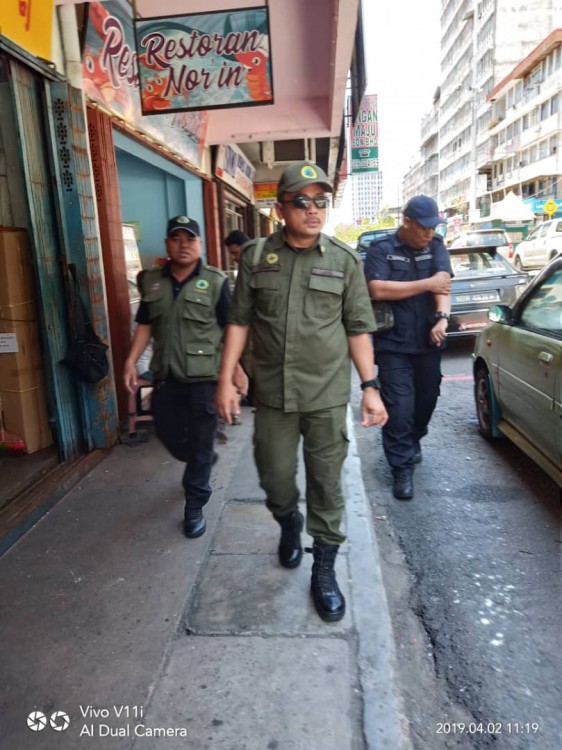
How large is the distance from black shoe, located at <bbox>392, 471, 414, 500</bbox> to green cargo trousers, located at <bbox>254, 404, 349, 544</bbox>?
4.72ft

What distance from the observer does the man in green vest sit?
3270 millimetres

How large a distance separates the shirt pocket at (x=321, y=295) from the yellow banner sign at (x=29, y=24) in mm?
2194

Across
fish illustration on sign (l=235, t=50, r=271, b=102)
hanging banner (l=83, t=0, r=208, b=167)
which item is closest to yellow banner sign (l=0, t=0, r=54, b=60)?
hanging banner (l=83, t=0, r=208, b=167)

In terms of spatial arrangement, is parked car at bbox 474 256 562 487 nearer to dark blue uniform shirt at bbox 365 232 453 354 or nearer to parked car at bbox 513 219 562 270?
dark blue uniform shirt at bbox 365 232 453 354

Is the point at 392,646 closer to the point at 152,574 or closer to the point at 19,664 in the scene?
the point at 152,574

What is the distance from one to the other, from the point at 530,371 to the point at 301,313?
2019 millimetres

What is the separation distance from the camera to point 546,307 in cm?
380

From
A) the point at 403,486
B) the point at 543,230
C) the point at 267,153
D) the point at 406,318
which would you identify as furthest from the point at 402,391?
the point at 543,230

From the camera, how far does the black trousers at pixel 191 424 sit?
10.9 ft

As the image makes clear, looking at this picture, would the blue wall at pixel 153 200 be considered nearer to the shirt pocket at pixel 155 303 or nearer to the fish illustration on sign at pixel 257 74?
the fish illustration on sign at pixel 257 74

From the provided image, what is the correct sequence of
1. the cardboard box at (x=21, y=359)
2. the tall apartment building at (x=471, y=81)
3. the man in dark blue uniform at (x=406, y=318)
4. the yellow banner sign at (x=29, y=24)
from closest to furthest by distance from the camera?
the yellow banner sign at (x=29, y=24)
the man in dark blue uniform at (x=406, y=318)
the cardboard box at (x=21, y=359)
the tall apartment building at (x=471, y=81)

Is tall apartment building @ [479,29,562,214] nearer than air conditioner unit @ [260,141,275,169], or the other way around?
air conditioner unit @ [260,141,275,169]

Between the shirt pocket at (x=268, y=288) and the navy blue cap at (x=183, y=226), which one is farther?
the navy blue cap at (x=183, y=226)

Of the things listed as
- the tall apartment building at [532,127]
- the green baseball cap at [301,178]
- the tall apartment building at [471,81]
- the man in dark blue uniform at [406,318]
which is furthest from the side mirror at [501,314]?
the tall apartment building at [471,81]
